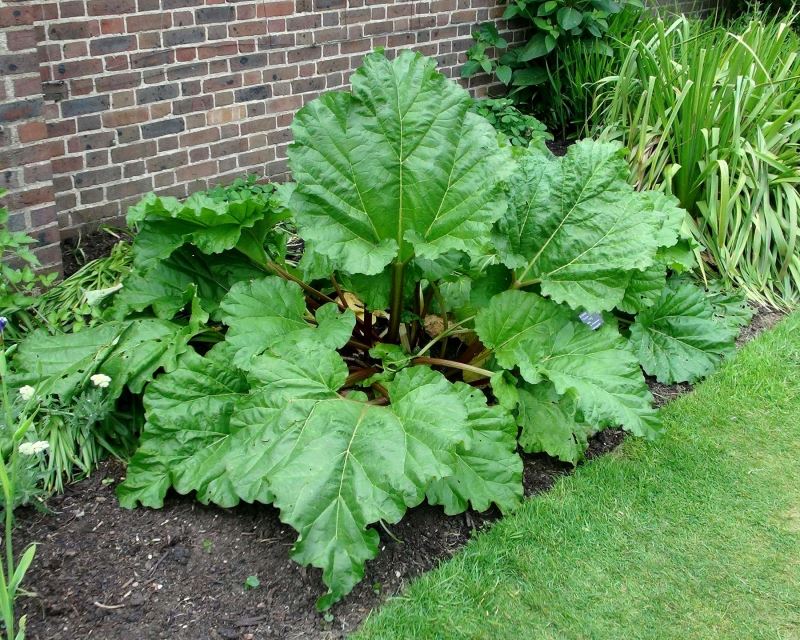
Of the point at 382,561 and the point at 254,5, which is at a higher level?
the point at 254,5

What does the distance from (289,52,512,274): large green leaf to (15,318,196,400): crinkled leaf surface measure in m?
0.66

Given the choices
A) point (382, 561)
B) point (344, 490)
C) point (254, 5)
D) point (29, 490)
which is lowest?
point (382, 561)

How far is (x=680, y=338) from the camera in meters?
3.53

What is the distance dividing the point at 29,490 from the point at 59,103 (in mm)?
2009

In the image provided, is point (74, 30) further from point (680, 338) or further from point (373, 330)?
point (680, 338)

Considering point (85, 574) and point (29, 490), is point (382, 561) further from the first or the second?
point (29, 490)

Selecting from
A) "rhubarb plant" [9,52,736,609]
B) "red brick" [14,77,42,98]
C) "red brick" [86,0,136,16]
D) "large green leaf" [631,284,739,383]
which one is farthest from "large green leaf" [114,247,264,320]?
"large green leaf" [631,284,739,383]

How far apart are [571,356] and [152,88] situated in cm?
253

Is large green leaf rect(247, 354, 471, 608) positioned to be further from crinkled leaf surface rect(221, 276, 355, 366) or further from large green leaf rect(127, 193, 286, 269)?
large green leaf rect(127, 193, 286, 269)

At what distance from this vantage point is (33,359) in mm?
2799

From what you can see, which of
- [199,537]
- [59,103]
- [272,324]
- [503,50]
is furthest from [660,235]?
[503,50]

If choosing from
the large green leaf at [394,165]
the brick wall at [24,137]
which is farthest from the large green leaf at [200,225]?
the brick wall at [24,137]

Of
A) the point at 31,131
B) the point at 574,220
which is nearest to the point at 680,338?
the point at 574,220

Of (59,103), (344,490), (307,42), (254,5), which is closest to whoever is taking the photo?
(344,490)
